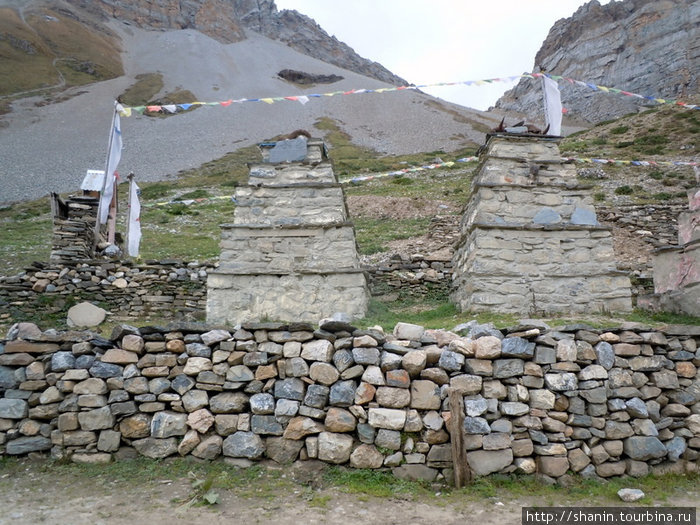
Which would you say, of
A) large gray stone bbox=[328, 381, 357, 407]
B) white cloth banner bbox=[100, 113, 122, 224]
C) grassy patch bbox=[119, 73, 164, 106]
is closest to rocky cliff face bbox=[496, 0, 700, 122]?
grassy patch bbox=[119, 73, 164, 106]

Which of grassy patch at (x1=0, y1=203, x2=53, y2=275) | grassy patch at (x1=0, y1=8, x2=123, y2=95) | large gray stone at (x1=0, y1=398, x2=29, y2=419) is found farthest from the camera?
grassy patch at (x1=0, y1=8, x2=123, y2=95)

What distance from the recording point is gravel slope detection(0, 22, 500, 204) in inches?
1818

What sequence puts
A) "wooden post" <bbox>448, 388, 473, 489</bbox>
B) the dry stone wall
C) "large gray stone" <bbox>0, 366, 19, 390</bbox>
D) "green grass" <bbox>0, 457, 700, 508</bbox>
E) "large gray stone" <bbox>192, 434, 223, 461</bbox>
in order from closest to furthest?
"green grass" <bbox>0, 457, 700, 508</bbox>
"wooden post" <bbox>448, 388, 473, 489</bbox>
"large gray stone" <bbox>192, 434, 223, 461</bbox>
"large gray stone" <bbox>0, 366, 19, 390</bbox>
the dry stone wall

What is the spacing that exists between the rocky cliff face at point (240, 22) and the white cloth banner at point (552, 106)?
108 m

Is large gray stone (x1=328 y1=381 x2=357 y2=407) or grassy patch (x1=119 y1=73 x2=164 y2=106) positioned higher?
grassy patch (x1=119 y1=73 x2=164 y2=106)

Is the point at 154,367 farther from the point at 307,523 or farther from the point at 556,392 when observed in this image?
the point at 556,392

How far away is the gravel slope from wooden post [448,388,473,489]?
133ft

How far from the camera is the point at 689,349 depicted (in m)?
5.14

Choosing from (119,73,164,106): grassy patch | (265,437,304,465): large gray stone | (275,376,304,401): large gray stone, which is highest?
(119,73,164,106): grassy patch

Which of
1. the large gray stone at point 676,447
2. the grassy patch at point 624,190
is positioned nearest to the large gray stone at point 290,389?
the large gray stone at point 676,447

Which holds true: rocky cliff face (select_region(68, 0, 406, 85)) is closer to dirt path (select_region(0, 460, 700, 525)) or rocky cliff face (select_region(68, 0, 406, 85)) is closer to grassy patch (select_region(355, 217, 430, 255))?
grassy patch (select_region(355, 217, 430, 255))

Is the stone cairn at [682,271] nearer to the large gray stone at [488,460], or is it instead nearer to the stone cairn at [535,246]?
the stone cairn at [535,246]

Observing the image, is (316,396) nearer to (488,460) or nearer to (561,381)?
(488,460)

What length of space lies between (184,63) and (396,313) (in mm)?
90629
